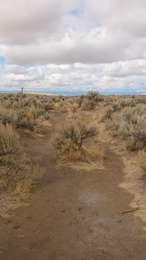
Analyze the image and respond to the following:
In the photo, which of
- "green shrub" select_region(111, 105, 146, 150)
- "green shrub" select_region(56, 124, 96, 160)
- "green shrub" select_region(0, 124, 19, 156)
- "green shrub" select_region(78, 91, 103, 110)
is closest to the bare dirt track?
"green shrub" select_region(0, 124, 19, 156)

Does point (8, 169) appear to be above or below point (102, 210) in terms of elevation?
above

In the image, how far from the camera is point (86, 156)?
1309 cm

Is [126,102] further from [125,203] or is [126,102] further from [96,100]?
[125,203]

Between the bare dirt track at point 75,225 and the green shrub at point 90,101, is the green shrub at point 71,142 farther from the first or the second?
the green shrub at point 90,101

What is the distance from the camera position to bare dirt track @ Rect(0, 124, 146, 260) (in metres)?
6.21

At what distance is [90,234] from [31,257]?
5.13 ft

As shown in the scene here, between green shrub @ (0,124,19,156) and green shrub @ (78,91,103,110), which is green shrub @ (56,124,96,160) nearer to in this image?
green shrub @ (0,124,19,156)

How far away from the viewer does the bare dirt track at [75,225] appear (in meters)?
6.21

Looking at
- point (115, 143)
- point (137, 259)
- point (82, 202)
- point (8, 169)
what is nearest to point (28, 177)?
point (8, 169)

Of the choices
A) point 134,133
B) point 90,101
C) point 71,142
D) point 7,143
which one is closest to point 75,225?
point 7,143

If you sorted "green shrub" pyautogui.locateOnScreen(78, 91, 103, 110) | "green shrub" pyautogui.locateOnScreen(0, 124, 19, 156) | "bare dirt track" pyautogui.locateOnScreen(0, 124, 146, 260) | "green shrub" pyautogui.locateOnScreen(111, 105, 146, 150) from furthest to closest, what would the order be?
"green shrub" pyautogui.locateOnScreen(78, 91, 103, 110) < "green shrub" pyautogui.locateOnScreen(111, 105, 146, 150) < "green shrub" pyautogui.locateOnScreen(0, 124, 19, 156) < "bare dirt track" pyautogui.locateOnScreen(0, 124, 146, 260)

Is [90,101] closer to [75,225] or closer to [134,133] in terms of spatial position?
[134,133]

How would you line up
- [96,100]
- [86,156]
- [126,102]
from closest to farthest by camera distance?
1. [86,156]
2. [126,102]
3. [96,100]

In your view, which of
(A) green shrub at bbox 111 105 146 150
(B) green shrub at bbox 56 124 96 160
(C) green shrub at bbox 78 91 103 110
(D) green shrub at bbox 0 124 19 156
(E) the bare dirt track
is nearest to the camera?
(E) the bare dirt track
